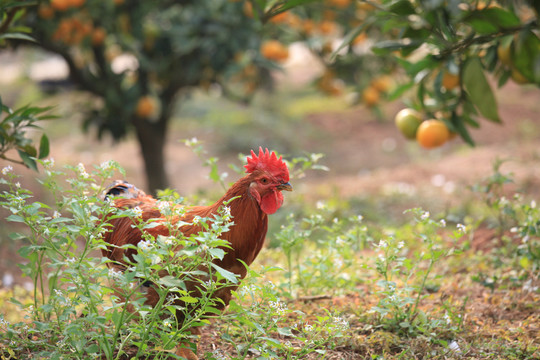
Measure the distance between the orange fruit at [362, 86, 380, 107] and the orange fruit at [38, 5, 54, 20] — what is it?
2.82 m

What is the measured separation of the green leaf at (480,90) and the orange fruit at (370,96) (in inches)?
127

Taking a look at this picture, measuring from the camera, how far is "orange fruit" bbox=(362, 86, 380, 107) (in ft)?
17.5

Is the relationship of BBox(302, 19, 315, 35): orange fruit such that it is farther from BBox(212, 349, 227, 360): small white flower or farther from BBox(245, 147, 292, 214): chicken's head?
BBox(212, 349, 227, 360): small white flower

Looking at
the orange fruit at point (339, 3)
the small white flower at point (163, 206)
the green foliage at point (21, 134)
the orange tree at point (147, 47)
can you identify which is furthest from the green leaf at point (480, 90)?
the orange fruit at point (339, 3)

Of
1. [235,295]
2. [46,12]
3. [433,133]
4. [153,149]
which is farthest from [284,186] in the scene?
[153,149]

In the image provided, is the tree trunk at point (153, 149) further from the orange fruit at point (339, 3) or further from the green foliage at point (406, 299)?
the green foliage at point (406, 299)

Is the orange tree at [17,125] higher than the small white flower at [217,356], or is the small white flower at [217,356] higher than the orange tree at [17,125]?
the orange tree at [17,125]

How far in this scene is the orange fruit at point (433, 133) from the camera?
2730 mm

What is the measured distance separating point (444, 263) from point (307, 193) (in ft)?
8.88

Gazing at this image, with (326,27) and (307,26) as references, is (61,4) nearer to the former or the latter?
(307,26)

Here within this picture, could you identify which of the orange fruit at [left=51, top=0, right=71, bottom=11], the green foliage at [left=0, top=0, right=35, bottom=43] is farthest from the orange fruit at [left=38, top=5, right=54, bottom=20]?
the green foliage at [left=0, top=0, right=35, bottom=43]

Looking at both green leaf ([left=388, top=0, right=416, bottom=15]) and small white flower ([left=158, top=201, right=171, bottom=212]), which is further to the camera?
green leaf ([left=388, top=0, right=416, bottom=15])

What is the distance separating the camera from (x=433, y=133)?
2736 mm

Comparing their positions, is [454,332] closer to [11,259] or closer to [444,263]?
[444,263]
